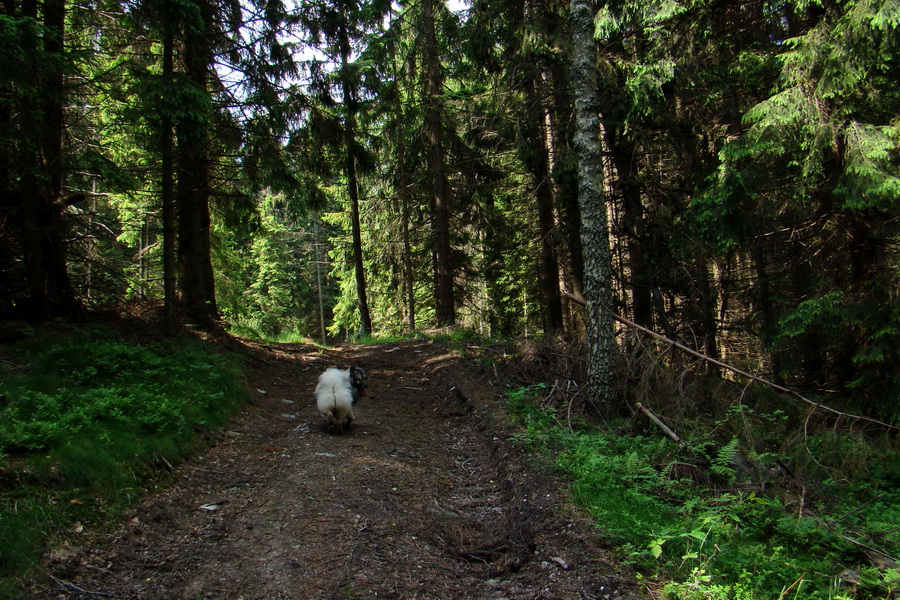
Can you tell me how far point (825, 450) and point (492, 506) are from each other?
4.28 m

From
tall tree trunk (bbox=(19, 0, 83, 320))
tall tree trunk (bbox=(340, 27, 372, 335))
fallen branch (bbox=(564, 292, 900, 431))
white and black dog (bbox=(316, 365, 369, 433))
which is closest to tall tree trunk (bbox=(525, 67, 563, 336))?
fallen branch (bbox=(564, 292, 900, 431))

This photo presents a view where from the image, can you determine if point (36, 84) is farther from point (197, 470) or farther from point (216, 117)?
point (197, 470)

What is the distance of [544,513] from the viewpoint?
4.44 metres

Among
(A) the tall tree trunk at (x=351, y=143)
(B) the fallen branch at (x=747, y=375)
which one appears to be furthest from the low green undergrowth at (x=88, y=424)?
(A) the tall tree trunk at (x=351, y=143)

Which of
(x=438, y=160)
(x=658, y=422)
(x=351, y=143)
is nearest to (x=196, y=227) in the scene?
(x=351, y=143)

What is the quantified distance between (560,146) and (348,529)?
963 centimetres

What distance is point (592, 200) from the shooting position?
7.21 metres

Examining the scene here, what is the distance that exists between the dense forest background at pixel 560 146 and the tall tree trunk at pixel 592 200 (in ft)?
0.48

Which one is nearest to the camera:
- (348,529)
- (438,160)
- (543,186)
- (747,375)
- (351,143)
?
(348,529)

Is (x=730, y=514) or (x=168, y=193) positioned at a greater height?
(x=168, y=193)

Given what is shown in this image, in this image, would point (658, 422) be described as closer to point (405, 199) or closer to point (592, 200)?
point (592, 200)

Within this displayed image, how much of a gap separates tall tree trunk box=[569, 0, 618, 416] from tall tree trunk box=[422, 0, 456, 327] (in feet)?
33.2

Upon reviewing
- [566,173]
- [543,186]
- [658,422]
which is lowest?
[658,422]

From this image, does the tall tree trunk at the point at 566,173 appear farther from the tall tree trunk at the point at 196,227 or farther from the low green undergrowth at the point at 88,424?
the low green undergrowth at the point at 88,424
